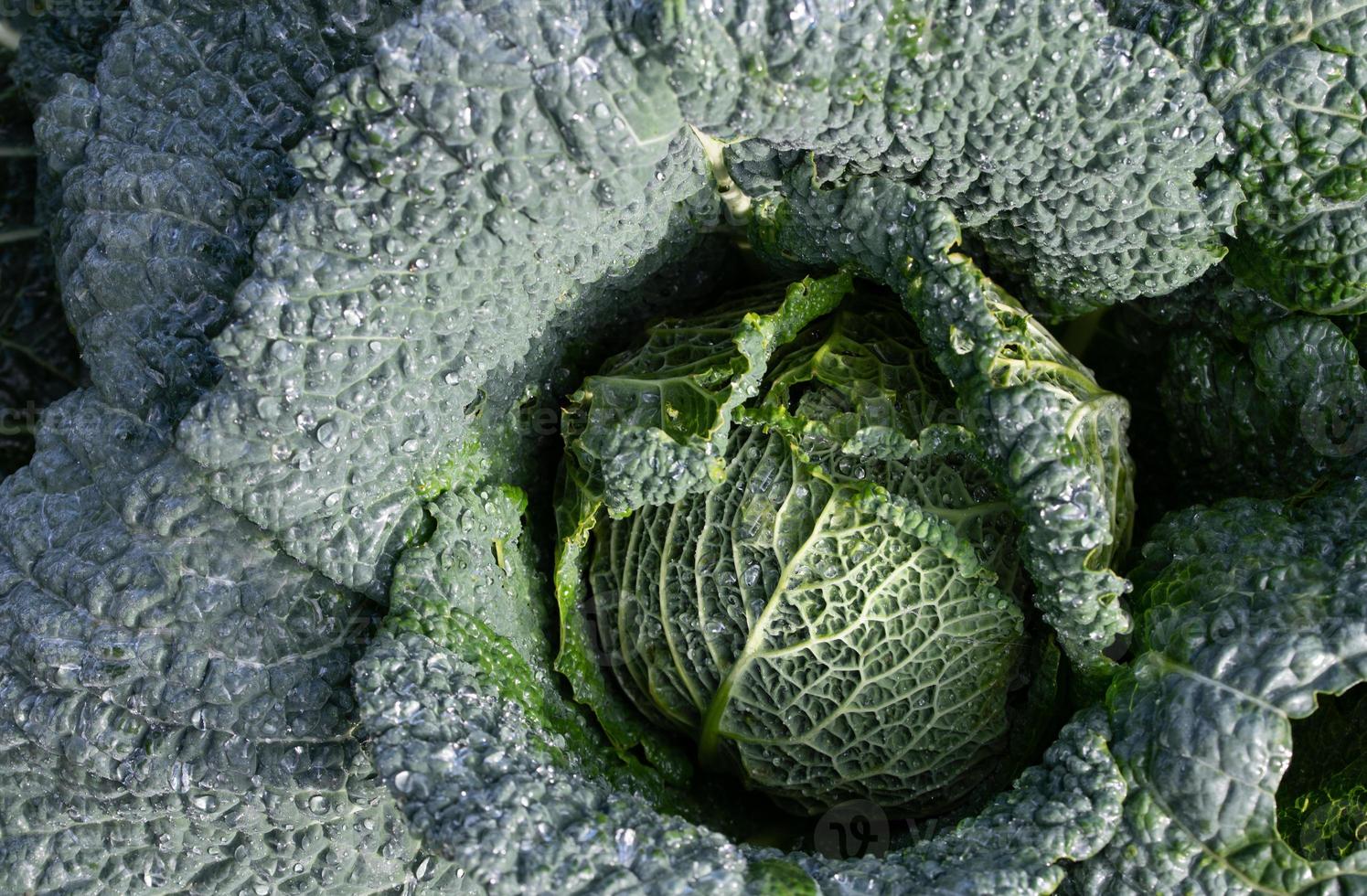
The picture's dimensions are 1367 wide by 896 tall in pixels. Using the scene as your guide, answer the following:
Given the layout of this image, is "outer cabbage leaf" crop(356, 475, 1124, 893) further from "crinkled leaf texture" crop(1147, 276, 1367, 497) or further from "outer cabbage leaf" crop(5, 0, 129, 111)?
"outer cabbage leaf" crop(5, 0, 129, 111)

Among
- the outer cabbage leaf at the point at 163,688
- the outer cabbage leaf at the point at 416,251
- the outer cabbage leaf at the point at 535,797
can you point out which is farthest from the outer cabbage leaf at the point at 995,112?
the outer cabbage leaf at the point at 163,688

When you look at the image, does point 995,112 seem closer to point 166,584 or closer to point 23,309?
point 166,584

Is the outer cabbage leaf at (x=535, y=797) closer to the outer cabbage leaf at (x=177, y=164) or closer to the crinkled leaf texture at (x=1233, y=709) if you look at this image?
the crinkled leaf texture at (x=1233, y=709)

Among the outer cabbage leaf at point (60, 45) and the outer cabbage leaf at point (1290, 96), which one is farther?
the outer cabbage leaf at point (60, 45)

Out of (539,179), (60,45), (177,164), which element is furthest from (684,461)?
(60,45)

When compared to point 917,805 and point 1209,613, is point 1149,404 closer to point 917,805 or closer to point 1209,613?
point 1209,613
